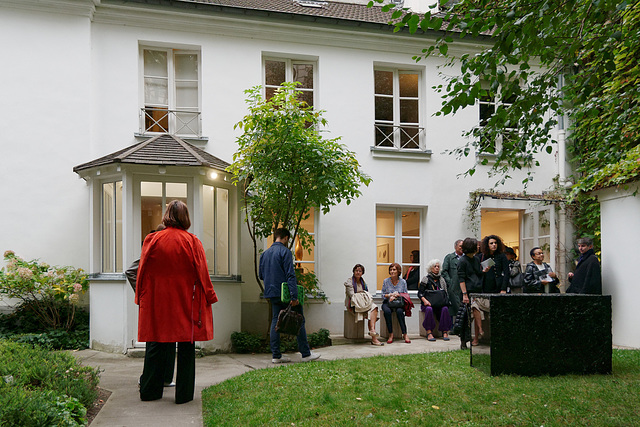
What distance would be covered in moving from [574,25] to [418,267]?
818 centimetres

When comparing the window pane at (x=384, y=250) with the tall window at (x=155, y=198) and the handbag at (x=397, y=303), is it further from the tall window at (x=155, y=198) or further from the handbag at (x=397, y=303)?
the tall window at (x=155, y=198)

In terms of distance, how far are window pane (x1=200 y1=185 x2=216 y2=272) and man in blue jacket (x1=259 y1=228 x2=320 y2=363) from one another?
1.99 meters

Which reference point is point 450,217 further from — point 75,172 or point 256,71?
point 75,172

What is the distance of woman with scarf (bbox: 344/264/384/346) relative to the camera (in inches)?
460

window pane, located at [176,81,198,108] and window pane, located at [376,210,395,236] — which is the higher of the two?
window pane, located at [176,81,198,108]

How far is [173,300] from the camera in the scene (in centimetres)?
604

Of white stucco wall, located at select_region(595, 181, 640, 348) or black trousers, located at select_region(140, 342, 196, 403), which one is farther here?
white stucco wall, located at select_region(595, 181, 640, 348)

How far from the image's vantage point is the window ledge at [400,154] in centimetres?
1350

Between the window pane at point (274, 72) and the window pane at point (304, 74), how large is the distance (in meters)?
0.27

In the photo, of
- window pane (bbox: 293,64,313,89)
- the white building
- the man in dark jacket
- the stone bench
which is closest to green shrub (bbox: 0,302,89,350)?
the white building

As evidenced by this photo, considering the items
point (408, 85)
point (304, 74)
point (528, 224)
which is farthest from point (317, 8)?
point (528, 224)

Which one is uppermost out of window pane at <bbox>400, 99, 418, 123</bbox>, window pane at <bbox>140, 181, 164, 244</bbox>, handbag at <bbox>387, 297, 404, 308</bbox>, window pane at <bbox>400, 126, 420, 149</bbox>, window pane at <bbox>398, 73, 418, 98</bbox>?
window pane at <bbox>398, 73, 418, 98</bbox>

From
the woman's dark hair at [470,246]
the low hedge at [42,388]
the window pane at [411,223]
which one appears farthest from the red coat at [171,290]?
the window pane at [411,223]

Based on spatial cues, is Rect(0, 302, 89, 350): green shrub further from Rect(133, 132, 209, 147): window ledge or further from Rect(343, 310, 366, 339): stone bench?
Rect(343, 310, 366, 339): stone bench
